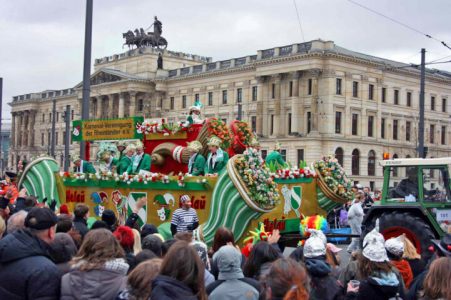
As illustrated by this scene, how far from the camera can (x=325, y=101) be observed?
209 feet

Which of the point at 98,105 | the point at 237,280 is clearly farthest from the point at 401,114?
the point at 237,280

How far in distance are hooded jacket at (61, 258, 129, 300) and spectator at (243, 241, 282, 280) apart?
4.33 feet

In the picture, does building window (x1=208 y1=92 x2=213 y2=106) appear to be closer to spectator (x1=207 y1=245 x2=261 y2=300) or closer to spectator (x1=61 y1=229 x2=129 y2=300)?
spectator (x1=207 y1=245 x2=261 y2=300)

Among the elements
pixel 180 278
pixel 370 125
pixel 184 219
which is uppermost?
pixel 370 125

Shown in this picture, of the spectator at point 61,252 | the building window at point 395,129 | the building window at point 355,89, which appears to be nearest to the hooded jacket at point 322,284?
the spectator at point 61,252

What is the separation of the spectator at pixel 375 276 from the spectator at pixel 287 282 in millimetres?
968

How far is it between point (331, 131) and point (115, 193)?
171ft

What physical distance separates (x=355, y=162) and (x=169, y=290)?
63452mm

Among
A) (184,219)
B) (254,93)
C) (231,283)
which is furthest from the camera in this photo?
(254,93)

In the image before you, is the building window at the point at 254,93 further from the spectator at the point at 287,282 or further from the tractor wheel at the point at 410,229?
the spectator at the point at 287,282

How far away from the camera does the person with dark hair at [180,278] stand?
14.0 feet

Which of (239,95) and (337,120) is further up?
(239,95)

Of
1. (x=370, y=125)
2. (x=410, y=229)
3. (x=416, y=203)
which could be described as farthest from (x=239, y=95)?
(x=410, y=229)

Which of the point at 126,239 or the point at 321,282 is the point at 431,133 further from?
the point at 321,282
